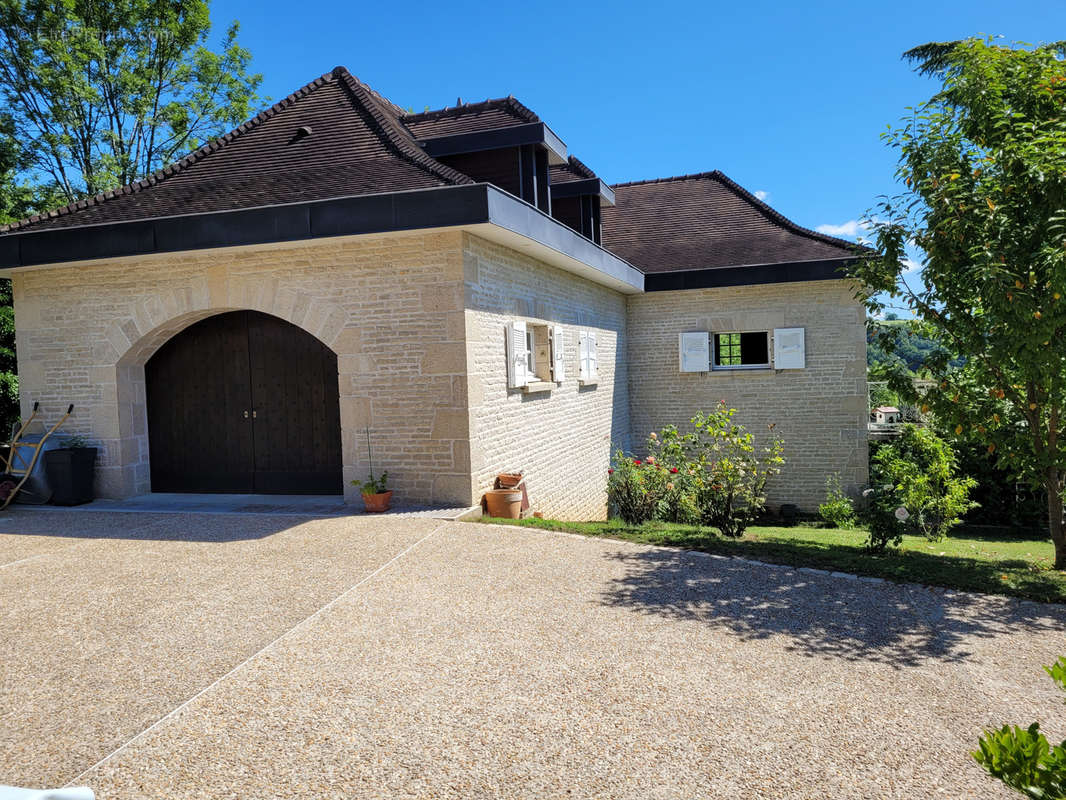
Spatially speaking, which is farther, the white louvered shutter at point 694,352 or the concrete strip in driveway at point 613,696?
the white louvered shutter at point 694,352

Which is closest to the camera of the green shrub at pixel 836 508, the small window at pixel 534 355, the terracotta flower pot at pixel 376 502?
the terracotta flower pot at pixel 376 502

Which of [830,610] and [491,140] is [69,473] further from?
[830,610]

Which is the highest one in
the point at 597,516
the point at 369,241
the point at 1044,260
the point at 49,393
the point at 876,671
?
the point at 369,241

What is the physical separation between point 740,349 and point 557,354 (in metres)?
6.31

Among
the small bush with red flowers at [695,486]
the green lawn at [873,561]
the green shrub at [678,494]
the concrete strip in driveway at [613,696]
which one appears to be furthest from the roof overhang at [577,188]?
the concrete strip in driveway at [613,696]

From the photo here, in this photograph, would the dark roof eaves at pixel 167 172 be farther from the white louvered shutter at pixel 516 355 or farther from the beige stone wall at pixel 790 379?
the beige stone wall at pixel 790 379

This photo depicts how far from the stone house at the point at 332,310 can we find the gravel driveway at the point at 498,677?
2.55 meters

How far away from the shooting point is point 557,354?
417 inches

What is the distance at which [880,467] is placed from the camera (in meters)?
13.3

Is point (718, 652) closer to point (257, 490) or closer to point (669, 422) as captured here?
point (257, 490)

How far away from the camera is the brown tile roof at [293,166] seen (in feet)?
26.8

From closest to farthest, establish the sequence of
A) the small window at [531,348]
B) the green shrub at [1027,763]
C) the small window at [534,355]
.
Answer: the green shrub at [1027,763]
the small window at [534,355]
the small window at [531,348]

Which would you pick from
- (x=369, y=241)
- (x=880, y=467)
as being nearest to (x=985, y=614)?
(x=369, y=241)

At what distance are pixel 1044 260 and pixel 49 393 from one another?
10818 millimetres
